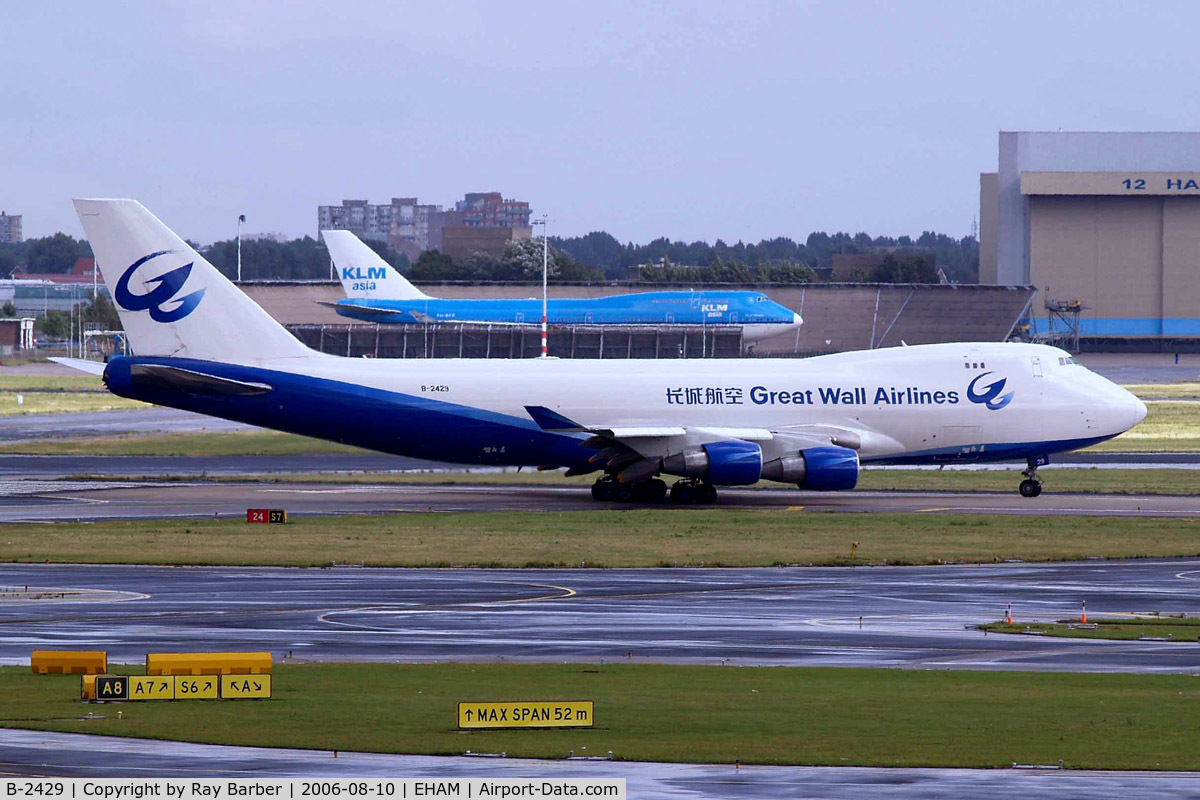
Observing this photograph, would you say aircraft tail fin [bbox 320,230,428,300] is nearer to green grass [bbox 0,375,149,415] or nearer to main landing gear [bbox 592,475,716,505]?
green grass [bbox 0,375,149,415]

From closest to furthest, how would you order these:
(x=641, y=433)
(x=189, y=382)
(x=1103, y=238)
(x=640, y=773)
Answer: (x=640, y=773)
(x=641, y=433)
(x=189, y=382)
(x=1103, y=238)

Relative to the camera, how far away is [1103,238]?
164375 mm

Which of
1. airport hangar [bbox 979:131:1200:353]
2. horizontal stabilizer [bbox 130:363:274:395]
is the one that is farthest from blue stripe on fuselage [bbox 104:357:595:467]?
airport hangar [bbox 979:131:1200:353]

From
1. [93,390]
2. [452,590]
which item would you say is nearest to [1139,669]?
[452,590]

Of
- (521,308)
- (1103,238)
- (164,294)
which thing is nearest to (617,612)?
(164,294)

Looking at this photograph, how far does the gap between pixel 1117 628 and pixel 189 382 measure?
29.7 m

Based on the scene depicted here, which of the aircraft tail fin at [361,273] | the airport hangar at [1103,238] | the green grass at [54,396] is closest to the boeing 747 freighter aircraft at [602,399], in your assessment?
the green grass at [54,396]

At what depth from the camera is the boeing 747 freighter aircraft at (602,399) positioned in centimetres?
4675

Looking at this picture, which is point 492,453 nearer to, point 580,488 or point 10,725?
point 580,488

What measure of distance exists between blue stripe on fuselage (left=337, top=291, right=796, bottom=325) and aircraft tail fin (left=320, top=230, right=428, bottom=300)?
983 mm

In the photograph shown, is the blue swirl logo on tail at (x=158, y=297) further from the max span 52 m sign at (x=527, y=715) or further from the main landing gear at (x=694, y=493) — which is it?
the max span 52 m sign at (x=527, y=715)

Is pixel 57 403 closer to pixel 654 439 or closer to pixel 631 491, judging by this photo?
pixel 631 491

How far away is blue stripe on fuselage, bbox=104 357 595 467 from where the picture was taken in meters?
47.4

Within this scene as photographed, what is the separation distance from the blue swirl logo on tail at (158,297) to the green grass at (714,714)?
89.7 feet
